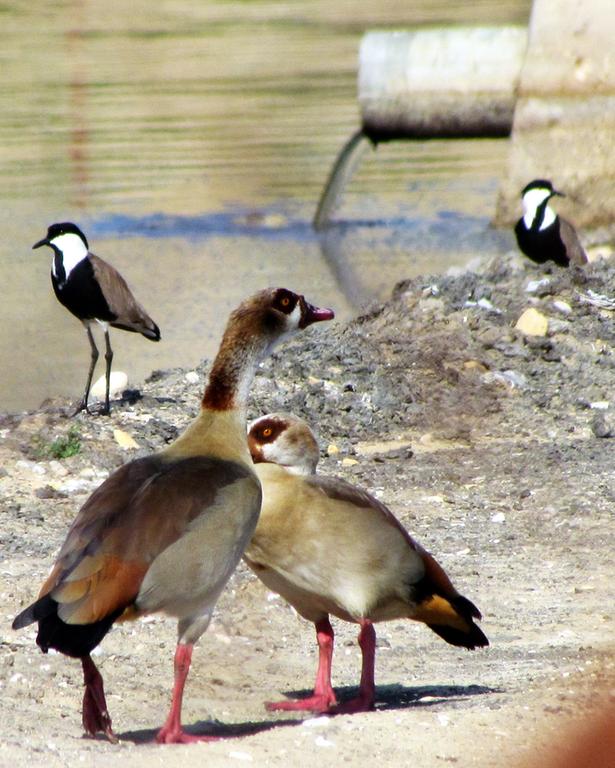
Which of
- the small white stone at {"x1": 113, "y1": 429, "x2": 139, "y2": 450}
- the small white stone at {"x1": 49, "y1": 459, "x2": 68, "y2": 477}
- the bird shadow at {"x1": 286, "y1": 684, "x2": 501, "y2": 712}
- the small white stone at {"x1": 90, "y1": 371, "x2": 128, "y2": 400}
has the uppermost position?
the bird shadow at {"x1": 286, "y1": 684, "x2": 501, "y2": 712}

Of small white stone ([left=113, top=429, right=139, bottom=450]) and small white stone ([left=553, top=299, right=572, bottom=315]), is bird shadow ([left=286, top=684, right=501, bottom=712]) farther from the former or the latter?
small white stone ([left=553, top=299, right=572, bottom=315])

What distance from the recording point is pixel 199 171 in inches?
728

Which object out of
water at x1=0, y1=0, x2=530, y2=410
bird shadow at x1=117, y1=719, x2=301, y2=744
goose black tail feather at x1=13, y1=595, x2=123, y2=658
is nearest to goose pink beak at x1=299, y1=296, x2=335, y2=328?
bird shadow at x1=117, y1=719, x2=301, y2=744

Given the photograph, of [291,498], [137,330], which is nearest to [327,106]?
[137,330]

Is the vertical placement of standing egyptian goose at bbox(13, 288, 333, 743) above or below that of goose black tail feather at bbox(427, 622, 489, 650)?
above

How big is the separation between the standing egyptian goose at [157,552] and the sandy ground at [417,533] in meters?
0.31

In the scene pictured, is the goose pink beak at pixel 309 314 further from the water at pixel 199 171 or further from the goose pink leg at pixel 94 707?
the water at pixel 199 171

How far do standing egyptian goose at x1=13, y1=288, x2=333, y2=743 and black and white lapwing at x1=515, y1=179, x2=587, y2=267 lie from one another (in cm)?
775

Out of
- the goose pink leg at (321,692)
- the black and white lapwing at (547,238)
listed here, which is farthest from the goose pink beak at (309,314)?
the black and white lapwing at (547,238)

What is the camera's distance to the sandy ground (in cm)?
465

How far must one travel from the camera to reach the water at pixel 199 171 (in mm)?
13273

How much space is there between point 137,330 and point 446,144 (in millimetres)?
12121

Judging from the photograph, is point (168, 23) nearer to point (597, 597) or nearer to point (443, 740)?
point (597, 597)

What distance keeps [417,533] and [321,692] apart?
6.74 ft
